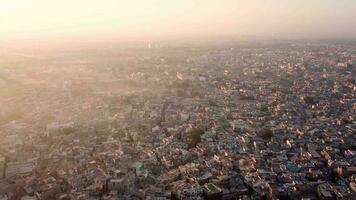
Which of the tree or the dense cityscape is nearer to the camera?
the dense cityscape

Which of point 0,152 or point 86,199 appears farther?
point 0,152

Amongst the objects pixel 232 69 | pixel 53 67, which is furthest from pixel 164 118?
pixel 53 67

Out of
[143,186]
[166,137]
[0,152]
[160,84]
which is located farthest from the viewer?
[160,84]

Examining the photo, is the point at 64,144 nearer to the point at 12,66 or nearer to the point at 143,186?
the point at 143,186

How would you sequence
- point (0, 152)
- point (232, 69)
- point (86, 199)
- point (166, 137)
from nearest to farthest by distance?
point (86, 199)
point (0, 152)
point (166, 137)
point (232, 69)

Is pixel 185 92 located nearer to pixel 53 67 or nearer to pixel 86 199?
pixel 86 199

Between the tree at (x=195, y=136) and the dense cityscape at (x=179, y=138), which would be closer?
the dense cityscape at (x=179, y=138)

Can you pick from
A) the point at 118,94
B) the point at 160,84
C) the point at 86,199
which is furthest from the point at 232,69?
the point at 86,199
